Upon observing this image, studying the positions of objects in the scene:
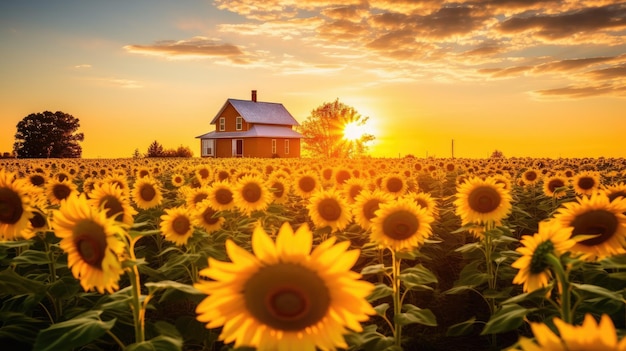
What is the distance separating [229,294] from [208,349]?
2.96m

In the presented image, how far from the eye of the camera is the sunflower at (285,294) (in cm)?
233

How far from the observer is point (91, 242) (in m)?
3.07

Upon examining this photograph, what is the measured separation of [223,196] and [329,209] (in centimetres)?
181

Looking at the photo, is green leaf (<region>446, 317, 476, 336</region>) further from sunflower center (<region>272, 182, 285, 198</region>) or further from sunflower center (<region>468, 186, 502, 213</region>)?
sunflower center (<region>272, 182, 285, 198</region>)

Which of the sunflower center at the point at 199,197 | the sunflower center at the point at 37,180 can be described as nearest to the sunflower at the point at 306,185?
the sunflower center at the point at 199,197

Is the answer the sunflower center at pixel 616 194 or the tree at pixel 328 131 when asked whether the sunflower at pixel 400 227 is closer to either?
the sunflower center at pixel 616 194

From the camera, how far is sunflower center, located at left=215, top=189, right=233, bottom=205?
8.16 metres

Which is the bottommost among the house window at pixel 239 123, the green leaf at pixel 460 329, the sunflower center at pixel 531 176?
the green leaf at pixel 460 329

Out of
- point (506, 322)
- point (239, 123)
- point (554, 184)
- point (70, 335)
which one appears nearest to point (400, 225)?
point (506, 322)

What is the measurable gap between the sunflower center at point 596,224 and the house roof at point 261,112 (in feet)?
208

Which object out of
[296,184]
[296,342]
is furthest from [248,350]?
[296,184]

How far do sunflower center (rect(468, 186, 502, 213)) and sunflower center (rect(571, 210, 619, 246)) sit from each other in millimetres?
2480

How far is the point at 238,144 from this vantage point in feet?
217

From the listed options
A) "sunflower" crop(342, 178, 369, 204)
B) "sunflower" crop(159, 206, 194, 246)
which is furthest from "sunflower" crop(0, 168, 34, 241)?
"sunflower" crop(342, 178, 369, 204)
